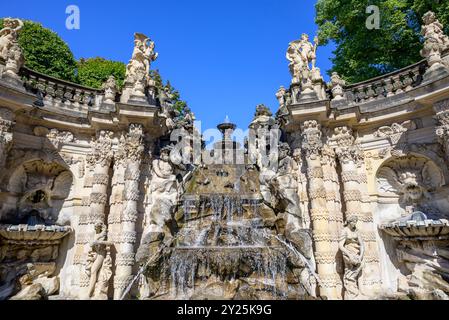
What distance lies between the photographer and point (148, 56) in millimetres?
12258

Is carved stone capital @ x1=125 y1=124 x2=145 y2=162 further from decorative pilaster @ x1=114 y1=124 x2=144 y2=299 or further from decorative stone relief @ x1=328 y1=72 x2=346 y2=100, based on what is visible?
decorative stone relief @ x1=328 y1=72 x2=346 y2=100

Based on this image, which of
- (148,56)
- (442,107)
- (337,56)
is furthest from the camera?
(337,56)

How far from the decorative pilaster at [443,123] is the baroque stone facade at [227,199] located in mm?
40

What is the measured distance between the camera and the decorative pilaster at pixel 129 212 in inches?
360

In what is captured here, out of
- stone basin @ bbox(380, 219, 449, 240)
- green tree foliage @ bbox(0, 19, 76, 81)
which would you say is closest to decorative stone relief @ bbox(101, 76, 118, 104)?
stone basin @ bbox(380, 219, 449, 240)

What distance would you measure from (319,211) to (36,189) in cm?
941

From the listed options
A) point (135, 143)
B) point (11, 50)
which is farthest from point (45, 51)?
point (135, 143)

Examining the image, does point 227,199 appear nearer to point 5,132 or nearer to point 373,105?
point 373,105

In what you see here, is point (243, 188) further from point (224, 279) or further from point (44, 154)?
point (44, 154)

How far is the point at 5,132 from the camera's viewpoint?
9133mm

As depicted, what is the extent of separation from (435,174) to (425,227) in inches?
82.8
